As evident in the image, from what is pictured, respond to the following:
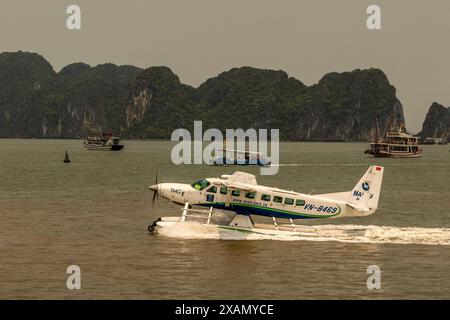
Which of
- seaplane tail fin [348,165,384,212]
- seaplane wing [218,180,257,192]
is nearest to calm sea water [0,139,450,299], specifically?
seaplane tail fin [348,165,384,212]

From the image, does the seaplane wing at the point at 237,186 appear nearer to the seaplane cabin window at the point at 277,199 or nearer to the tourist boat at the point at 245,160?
the seaplane cabin window at the point at 277,199

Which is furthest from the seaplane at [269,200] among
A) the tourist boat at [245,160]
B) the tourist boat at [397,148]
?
the tourist boat at [397,148]

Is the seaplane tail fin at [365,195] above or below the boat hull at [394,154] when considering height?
above

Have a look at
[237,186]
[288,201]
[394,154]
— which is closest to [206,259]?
[237,186]

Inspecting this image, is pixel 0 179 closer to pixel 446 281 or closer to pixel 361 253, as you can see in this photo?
pixel 361 253

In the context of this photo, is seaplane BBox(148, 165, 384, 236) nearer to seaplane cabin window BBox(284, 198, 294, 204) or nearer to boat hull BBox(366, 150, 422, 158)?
seaplane cabin window BBox(284, 198, 294, 204)

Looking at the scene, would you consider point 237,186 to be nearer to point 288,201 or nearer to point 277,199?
point 277,199

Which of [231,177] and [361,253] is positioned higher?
[231,177]

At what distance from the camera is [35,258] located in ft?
126

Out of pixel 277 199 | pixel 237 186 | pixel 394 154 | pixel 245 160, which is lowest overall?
pixel 394 154

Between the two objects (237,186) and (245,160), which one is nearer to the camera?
(237,186)
